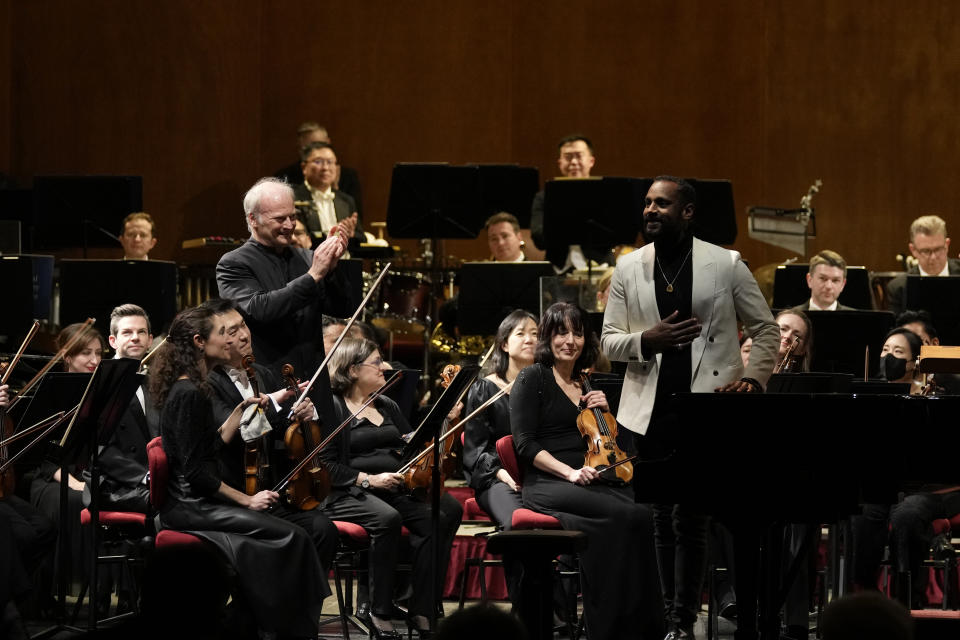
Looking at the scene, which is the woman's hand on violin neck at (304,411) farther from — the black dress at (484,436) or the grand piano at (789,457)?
the grand piano at (789,457)

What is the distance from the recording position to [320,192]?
29.5ft

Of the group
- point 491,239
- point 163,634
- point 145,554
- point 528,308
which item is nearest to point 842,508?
point 163,634

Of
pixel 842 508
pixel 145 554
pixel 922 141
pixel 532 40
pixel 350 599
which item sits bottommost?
pixel 350 599

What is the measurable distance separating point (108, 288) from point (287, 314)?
2808mm

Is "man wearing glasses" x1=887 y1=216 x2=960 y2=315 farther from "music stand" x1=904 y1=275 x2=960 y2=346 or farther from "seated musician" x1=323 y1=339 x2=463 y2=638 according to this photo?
"seated musician" x1=323 y1=339 x2=463 y2=638

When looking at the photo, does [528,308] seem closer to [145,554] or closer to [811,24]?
[145,554]

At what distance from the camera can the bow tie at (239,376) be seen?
15.0 ft

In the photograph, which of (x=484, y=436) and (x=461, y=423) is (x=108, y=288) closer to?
(x=484, y=436)

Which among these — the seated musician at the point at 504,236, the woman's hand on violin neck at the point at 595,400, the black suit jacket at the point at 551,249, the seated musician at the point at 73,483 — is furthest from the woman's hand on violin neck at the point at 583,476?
the seated musician at the point at 504,236

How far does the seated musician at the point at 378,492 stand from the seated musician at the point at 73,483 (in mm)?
1028

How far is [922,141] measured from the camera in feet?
35.0

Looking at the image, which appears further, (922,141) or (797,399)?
(922,141)

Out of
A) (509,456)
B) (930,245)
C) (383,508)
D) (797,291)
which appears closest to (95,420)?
(383,508)

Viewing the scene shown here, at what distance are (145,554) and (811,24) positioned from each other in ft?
25.4
